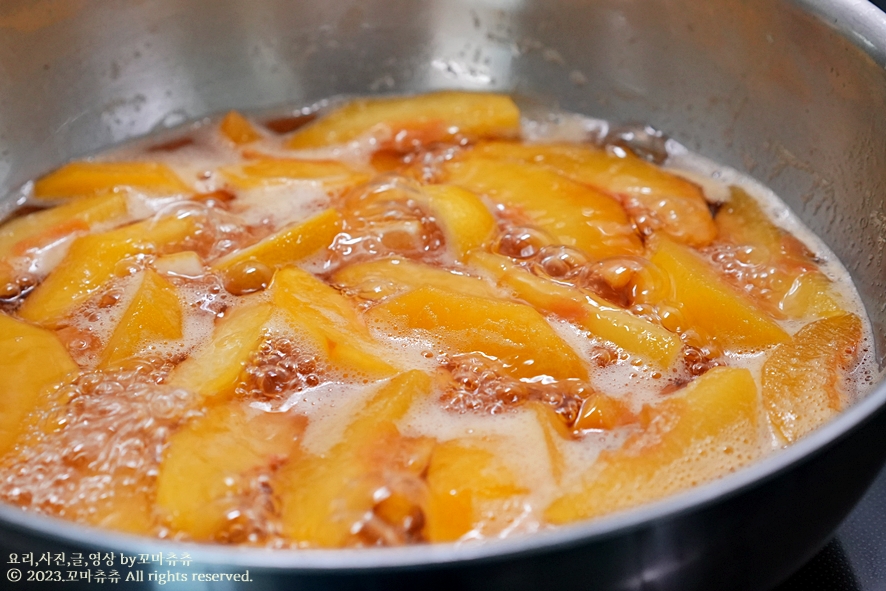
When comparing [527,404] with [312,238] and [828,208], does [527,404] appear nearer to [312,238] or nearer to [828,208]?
[312,238]

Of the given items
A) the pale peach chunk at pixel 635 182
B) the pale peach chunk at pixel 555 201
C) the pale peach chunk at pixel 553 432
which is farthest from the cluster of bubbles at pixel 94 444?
the pale peach chunk at pixel 635 182

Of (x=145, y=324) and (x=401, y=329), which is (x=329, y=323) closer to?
(x=401, y=329)

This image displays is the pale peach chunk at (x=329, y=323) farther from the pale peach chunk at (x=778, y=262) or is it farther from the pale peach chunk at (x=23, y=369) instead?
the pale peach chunk at (x=778, y=262)

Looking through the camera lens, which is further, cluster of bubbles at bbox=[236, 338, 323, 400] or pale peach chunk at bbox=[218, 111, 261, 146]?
pale peach chunk at bbox=[218, 111, 261, 146]

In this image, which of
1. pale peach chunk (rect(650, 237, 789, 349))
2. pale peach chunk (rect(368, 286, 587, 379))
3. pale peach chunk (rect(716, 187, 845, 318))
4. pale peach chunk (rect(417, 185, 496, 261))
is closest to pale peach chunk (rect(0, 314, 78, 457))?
pale peach chunk (rect(368, 286, 587, 379))

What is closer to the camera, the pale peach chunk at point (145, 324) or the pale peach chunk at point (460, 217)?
the pale peach chunk at point (145, 324)

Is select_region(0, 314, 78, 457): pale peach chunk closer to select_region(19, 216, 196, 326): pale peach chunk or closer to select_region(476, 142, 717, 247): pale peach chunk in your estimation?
select_region(19, 216, 196, 326): pale peach chunk

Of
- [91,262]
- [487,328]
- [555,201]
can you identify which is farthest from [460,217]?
[91,262]
